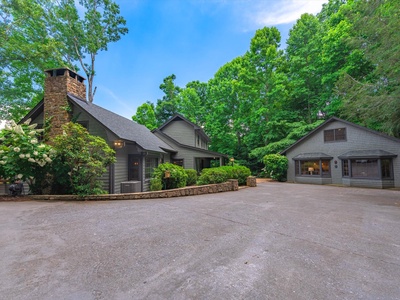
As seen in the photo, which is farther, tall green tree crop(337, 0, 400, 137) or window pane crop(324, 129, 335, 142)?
window pane crop(324, 129, 335, 142)

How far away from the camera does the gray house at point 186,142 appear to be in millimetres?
16875

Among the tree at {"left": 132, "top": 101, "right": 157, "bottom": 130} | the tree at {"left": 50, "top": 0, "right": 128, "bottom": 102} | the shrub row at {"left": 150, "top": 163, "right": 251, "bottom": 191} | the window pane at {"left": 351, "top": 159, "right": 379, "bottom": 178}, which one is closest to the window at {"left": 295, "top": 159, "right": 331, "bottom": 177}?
the window pane at {"left": 351, "top": 159, "right": 379, "bottom": 178}

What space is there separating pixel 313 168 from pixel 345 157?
2.82 meters

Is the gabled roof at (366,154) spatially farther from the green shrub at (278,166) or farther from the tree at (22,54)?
the tree at (22,54)

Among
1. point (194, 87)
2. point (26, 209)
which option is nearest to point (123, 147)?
point (26, 209)

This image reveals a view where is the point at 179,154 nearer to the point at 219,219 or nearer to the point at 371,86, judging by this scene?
the point at 219,219

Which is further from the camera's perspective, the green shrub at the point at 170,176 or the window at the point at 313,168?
the window at the point at 313,168

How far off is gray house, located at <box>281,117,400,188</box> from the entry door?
15.3 m

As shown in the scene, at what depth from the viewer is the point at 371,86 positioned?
39.8 ft

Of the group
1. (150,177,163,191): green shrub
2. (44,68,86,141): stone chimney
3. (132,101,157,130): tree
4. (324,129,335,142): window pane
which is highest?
(132,101,157,130): tree

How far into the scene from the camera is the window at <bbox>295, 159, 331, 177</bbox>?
654 inches

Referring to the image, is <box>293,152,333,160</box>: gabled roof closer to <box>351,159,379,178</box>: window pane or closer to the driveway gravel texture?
<box>351,159,379,178</box>: window pane

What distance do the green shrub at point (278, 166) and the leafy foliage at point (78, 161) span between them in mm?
15710

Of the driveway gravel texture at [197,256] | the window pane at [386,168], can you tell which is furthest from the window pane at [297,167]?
the driveway gravel texture at [197,256]
